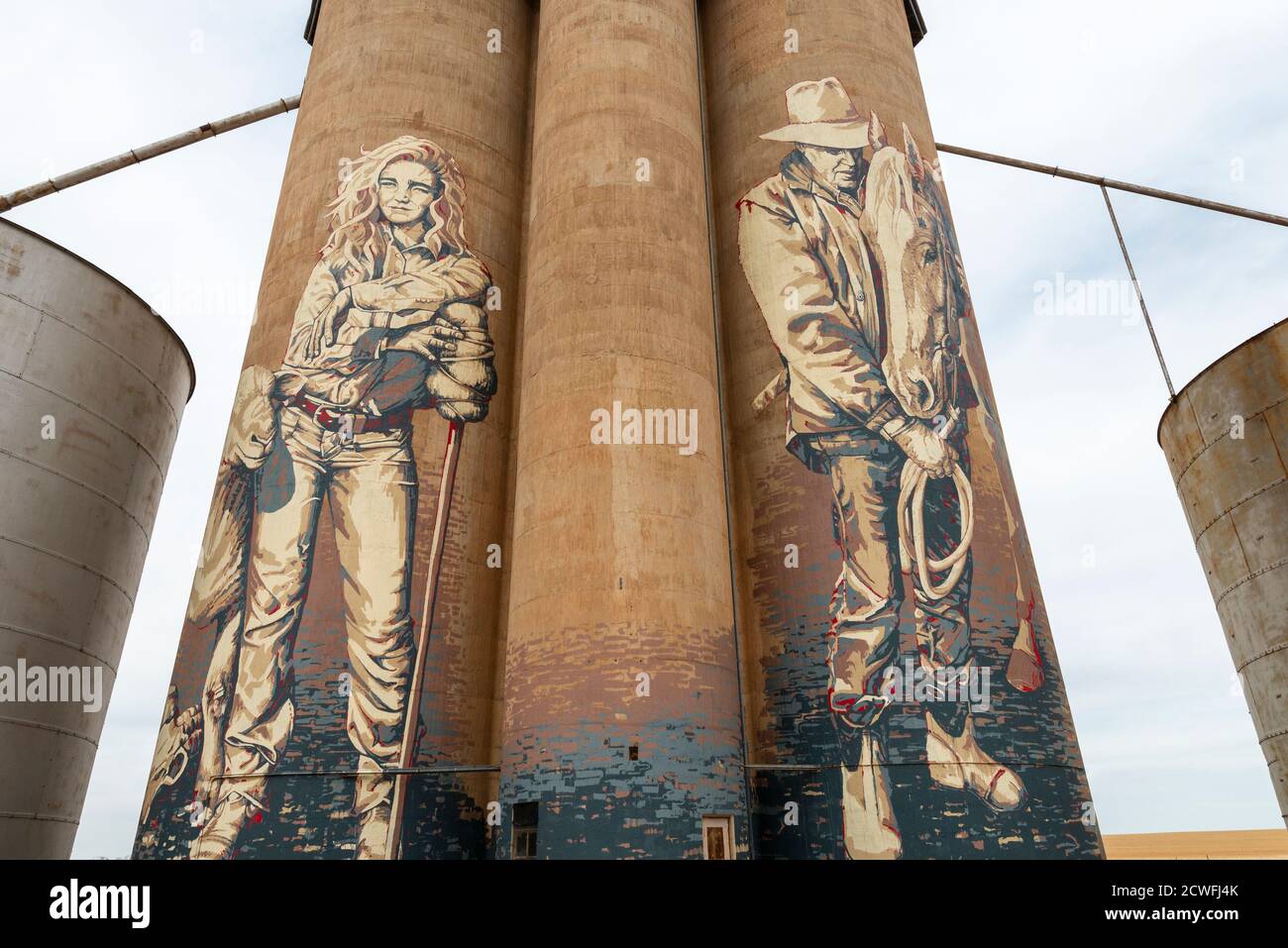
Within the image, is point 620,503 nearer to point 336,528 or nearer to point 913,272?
point 336,528

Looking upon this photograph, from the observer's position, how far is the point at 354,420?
17562 mm

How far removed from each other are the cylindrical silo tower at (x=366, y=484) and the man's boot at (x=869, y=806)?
592 cm

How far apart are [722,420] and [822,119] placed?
24.5 ft

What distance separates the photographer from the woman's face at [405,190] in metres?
19.4

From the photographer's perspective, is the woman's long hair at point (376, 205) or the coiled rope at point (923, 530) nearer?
the coiled rope at point (923, 530)

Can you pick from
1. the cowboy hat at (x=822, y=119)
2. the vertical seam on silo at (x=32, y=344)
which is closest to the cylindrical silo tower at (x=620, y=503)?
the cowboy hat at (x=822, y=119)

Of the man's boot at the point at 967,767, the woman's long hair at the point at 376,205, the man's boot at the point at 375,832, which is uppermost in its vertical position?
the woman's long hair at the point at 376,205

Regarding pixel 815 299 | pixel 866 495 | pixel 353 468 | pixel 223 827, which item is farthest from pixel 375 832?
pixel 815 299

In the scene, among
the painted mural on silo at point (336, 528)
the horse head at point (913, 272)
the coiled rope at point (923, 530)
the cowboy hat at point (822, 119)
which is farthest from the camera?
the cowboy hat at point (822, 119)

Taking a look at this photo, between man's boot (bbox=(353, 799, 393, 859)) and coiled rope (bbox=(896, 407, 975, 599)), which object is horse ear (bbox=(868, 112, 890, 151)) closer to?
coiled rope (bbox=(896, 407, 975, 599))

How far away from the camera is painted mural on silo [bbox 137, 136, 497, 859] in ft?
50.4

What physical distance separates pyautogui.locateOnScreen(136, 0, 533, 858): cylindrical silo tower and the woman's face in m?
0.04

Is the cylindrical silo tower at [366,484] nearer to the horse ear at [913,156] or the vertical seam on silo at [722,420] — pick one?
the vertical seam on silo at [722,420]
